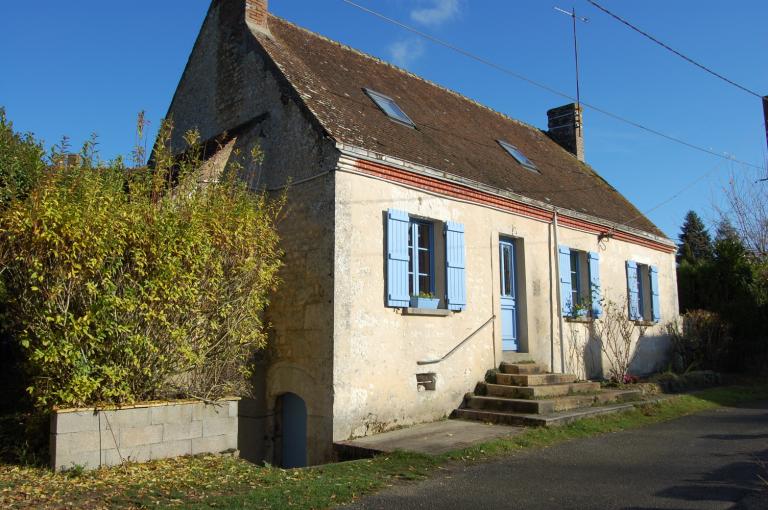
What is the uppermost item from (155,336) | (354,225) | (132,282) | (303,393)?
(354,225)

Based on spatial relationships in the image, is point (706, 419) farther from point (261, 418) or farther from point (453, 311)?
point (261, 418)

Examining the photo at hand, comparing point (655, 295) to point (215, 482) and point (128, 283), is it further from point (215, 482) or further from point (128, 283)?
point (128, 283)

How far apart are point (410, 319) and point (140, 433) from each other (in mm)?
4151

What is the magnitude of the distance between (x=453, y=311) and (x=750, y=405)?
20.6ft

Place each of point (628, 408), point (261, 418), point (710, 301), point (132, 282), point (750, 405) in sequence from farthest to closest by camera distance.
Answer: point (710, 301) < point (750, 405) < point (628, 408) < point (261, 418) < point (132, 282)

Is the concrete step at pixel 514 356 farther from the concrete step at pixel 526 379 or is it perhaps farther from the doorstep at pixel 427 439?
the doorstep at pixel 427 439

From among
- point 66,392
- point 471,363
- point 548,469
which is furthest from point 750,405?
point 66,392

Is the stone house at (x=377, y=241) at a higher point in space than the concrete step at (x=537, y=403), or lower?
higher

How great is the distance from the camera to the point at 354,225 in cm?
895

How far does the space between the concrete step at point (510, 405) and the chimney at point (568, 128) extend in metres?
10.8

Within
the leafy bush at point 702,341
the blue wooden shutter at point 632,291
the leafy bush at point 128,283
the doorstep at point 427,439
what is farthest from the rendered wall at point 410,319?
the leafy bush at point 702,341

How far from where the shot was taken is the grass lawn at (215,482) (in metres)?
5.35

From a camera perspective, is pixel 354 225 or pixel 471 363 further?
pixel 471 363

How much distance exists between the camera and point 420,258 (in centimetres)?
1023
